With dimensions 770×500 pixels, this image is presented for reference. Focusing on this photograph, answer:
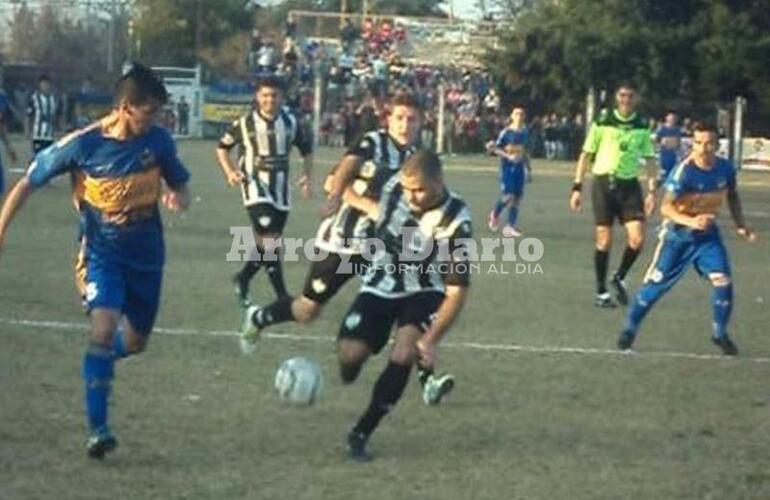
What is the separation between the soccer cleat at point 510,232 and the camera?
2753 centimetres

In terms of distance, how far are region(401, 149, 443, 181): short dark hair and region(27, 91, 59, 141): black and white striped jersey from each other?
1112 inches

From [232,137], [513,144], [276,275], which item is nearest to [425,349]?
[276,275]

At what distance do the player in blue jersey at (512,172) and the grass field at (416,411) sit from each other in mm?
9443

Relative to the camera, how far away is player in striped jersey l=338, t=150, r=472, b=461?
9898 mm

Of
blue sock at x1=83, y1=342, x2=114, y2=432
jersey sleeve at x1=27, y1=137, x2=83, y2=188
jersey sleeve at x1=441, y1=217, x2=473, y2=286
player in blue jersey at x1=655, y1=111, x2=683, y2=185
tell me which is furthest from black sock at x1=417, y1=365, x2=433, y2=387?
player in blue jersey at x1=655, y1=111, x2=683, y2=185

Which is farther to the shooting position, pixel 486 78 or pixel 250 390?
pixel 486 78

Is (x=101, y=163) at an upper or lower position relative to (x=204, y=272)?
upper

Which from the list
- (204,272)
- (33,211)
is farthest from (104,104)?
(204,272)

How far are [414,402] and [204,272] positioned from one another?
8.49 metres

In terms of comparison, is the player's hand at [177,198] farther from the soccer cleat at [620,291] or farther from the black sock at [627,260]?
the black sock at [627,260]

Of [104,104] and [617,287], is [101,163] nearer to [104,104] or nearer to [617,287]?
[617,287]

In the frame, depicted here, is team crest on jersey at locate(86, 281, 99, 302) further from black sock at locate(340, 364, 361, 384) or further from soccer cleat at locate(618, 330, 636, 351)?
soccer cleat at locate(618, 330, 636, 351)

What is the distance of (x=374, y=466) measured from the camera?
976 cm

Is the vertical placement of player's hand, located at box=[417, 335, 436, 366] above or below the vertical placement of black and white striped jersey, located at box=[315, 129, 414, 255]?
below
